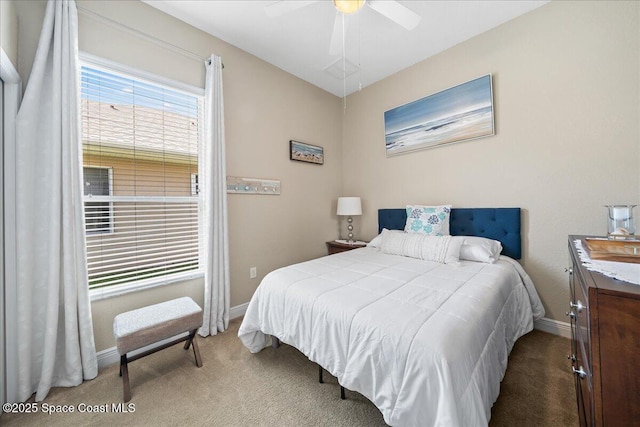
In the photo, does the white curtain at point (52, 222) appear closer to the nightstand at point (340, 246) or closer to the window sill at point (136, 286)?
the window sill at point (136, 286)

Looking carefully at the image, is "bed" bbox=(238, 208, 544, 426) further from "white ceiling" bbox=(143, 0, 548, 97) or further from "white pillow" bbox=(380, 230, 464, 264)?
"white ceiling" bbox=(143, 0, 548, 97)

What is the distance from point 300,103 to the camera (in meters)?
3.19

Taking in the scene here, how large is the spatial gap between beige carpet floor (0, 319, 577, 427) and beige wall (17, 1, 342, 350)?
0.46 m

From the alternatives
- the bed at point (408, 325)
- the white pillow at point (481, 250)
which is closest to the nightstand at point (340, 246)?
the bed at point (408, 325)

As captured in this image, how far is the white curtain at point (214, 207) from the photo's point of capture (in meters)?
2.24

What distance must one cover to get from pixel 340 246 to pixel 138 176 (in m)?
2.30

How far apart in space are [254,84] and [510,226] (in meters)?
3.02

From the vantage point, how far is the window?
1825mm

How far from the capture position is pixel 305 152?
321cm

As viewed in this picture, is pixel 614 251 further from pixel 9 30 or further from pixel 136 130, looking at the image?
pixel 9 30

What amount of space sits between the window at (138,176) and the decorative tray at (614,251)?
2.74 meters

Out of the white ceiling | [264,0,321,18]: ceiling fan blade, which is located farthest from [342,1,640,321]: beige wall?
[264,0,321,18]: ceiling fan blade

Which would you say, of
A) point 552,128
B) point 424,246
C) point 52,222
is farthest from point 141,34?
point 552,128

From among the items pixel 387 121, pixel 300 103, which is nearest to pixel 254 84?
pixel 300 103
